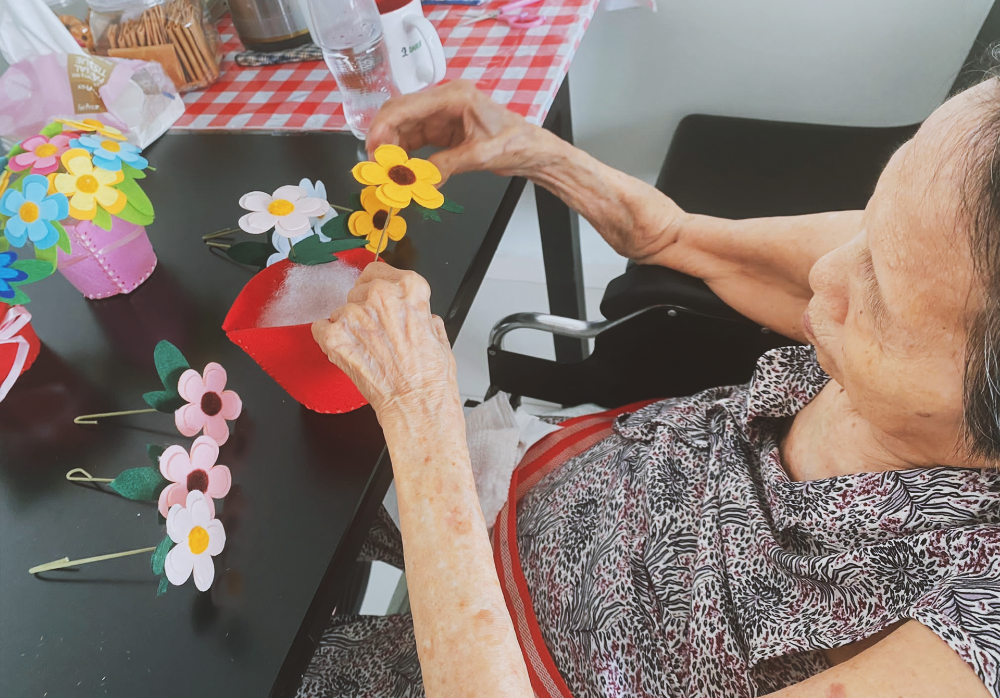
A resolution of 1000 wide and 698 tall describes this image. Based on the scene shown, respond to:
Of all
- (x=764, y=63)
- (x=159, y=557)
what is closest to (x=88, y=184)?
(x=159, y=557)

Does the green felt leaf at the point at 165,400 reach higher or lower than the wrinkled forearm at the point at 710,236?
higher

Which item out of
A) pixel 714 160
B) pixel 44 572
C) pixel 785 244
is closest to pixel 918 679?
pixel 785 244

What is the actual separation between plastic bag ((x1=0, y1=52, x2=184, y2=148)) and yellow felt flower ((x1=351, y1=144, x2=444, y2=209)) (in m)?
0.65

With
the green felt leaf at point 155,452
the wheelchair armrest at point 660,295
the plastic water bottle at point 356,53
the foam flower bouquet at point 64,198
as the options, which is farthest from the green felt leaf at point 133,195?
the wheelchair armrest at point 660,295

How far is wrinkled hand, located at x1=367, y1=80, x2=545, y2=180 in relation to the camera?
94cm

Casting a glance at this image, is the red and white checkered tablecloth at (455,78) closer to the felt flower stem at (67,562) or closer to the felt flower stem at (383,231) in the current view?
the felt flower stem at (383,231)

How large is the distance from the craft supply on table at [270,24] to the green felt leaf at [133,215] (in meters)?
0.69

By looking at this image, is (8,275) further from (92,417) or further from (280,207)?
(280,207)

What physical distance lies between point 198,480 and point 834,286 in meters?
0.65

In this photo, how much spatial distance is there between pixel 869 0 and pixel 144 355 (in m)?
1.58

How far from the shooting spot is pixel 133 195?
761mm

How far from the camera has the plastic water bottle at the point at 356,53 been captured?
1.07m

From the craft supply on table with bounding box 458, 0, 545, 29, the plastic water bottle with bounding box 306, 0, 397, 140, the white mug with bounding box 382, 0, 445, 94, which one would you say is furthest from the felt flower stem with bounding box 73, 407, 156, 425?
the craft supply on table with bounding box 458, 0, 545, 29

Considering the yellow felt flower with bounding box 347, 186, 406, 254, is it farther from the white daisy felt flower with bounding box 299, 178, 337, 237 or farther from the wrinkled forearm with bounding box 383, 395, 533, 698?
the wrinkled forearm with bounding box 383, 395, 533, 698
